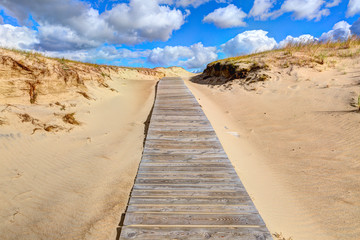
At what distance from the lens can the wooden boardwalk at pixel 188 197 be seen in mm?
2054

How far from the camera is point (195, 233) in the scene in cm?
203

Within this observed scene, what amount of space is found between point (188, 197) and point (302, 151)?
10.9 feet

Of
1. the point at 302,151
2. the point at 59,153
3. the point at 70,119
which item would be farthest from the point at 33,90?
the point at 302,151

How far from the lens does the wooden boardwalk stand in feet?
6.74

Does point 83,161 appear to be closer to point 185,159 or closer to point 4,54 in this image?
point 185,159

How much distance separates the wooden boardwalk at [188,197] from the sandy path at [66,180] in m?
0.37

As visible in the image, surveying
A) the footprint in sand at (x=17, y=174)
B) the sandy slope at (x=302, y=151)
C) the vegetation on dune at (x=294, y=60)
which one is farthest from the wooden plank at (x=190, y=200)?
the vegetation on dune at (x=294, y=60)

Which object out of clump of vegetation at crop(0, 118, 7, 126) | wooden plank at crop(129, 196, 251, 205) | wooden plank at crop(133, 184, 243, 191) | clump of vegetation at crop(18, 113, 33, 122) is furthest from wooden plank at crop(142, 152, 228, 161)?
clump of vegetation at crop(0, 118, 7, 126)

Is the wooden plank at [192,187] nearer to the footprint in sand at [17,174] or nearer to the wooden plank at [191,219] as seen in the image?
the wooden plank at [191,219]

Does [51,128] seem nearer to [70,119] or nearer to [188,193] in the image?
[70,119]

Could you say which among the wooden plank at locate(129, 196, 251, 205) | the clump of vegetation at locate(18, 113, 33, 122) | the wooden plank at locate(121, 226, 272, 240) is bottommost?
the wooden plank at locate(121, 226, 272, 240)

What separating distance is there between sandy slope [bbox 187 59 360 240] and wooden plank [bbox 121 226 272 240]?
574 mm

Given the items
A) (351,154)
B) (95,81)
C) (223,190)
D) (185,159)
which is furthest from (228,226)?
(95,81)

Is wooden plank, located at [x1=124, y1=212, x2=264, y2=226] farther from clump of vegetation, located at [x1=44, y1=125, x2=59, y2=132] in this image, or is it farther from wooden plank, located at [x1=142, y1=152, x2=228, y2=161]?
clump of vegetation, located at [x1=44, y1=125, x2=59, y2=132]
